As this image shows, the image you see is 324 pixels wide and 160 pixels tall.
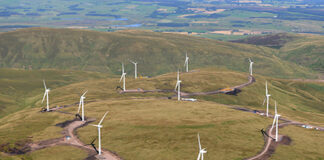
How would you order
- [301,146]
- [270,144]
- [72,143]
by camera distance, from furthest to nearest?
[72,143]
[270,144]
[301,146]

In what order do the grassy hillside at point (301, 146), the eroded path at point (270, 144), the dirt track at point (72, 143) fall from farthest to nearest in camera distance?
the dirt track at point (72, 143), the grassy hillside at point (301, 146), the eroded path at point (270, 144)

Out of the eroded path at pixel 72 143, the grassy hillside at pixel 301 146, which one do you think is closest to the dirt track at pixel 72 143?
the eroded path at pixel 72 143

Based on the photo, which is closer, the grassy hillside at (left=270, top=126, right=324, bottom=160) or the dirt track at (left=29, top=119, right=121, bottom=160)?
the grassy hillside at (left=270, top=126, right=324, bottom=160)

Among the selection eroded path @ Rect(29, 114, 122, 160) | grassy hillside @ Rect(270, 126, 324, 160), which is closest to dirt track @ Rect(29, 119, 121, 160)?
eroded path @ Rect(29, 114, 122, 160)

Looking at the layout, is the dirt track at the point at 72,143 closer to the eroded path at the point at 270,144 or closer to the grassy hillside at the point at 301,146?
the eroded path at the point at 270,144

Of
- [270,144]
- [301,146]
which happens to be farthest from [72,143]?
[301,146]

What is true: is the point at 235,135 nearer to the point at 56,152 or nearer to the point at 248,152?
the point at 248,152

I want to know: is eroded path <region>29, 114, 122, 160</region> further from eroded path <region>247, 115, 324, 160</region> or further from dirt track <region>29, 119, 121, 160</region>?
eroded path <region>247, 115, 324, 160</region>

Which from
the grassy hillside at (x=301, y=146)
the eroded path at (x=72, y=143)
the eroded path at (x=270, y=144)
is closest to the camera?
the eroded path at (x=270, y=144)

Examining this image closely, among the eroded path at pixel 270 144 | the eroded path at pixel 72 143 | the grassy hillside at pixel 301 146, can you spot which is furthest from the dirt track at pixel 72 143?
the grassy hillside at pixel 301 146

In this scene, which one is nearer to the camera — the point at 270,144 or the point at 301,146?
the point at 301,146

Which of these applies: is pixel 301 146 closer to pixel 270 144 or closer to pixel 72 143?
pixel 270 144

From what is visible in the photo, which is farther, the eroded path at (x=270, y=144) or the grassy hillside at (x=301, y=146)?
the grassy hillside at (x=301, y=146)
